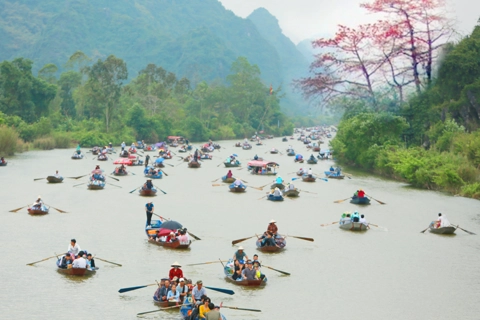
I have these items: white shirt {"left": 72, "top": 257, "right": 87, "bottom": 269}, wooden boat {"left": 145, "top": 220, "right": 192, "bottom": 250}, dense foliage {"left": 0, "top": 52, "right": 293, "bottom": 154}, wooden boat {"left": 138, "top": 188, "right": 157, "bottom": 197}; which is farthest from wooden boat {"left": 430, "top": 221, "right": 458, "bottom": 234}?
dense foliage {"left": 0, "top": 52, "right": 293, "bottom": 154}

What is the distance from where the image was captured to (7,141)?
212 ft

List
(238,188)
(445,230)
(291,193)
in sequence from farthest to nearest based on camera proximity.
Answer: (238,188) → (291,193) → (445,230)

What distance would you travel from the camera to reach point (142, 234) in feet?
98.5

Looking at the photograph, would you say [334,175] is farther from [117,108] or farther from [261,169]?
[117,108]

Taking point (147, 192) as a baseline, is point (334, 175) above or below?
above

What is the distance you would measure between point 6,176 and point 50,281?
30090 mm

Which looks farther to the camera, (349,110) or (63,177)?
(349,110)

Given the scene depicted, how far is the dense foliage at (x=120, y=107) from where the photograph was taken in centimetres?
8025

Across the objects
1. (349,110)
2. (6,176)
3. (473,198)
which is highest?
(349,110)

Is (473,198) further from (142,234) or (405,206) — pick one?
(142,234)

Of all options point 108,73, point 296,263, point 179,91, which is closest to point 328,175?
point 296,263

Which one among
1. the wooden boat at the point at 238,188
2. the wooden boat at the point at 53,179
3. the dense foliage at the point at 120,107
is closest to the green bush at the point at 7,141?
the dense foliage at the point at 120,107

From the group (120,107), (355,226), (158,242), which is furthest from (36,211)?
(120,107)

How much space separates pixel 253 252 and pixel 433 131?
101ft
